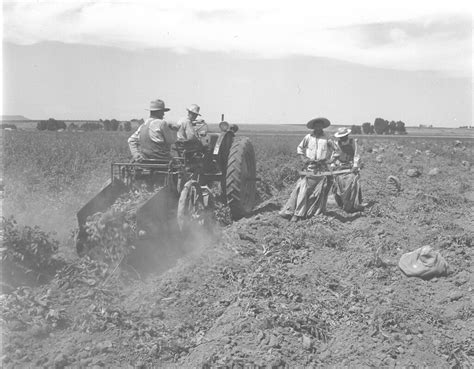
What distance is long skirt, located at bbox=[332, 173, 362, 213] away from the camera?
8750mm

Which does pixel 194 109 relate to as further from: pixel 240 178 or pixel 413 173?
pixel 413 173

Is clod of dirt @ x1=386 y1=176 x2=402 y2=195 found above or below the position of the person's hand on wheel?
below

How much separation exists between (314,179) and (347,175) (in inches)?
26.2

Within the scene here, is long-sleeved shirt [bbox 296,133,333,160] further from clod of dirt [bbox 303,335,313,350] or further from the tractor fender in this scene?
clod of dirt [bbox 303,335,313,350]

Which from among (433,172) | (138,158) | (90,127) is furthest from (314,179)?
(90,127)

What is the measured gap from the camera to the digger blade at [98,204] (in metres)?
6.14

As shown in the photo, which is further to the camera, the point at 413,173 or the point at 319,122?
the point at 413,173

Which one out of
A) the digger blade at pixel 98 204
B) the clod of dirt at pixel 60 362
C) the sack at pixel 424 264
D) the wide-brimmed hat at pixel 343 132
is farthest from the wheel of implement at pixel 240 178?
the clod of dirt at pixel 60 362

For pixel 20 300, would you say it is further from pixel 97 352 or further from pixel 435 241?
pixel 435 241

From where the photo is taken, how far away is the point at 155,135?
6988 mm

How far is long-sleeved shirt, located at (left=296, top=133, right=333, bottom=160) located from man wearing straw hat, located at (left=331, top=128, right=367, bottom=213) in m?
0.27

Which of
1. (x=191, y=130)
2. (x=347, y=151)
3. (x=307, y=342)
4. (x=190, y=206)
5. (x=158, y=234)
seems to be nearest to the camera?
(x=307, y=342)

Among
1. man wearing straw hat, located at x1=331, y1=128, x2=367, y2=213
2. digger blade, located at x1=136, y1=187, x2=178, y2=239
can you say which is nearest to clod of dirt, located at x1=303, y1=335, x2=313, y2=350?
digger blade, located at x1=136, y1=187, x2=178, y2=239

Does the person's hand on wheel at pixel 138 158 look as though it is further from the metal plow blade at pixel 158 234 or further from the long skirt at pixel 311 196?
the long skirt at pixel 311 196
